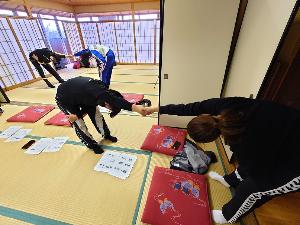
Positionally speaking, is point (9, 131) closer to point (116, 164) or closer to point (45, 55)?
point (116, 164)

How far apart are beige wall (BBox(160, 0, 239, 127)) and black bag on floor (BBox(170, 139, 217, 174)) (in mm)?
770

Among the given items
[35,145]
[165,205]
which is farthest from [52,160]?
[165,205]

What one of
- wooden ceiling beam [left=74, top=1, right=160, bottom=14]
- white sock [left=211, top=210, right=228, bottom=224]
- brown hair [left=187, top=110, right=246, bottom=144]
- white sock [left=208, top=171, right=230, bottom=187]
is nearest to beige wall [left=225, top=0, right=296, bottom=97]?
brown hair [left=187, top=110, right=246, bottom=144]

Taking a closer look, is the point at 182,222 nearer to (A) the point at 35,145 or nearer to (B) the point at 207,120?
(B) the point at 207,120

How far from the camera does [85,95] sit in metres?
1.75

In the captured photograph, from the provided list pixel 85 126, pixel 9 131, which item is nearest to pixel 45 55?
pixel 9 131

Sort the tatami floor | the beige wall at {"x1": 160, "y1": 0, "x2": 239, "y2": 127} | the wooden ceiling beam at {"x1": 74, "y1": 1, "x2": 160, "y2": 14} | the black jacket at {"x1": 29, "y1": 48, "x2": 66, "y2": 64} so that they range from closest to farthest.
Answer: the tatami floor
the beige wall at {"x1": 160, "y1": 0, "x2": 239, "y2": 127}
the black jacket at {"x1": 29, "y1": 48, "x2": 66, "y2": 64}
the wooden ceiling beam at {"x1": 74, "y1": 1, "x2": 160, "y2": 14}

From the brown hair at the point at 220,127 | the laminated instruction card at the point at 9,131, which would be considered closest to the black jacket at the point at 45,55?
the laminated instruction card at the point at 9,131

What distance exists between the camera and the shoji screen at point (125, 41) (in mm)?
7074

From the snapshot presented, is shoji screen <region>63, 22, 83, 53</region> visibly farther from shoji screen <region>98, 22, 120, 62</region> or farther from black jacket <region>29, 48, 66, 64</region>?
black jacket <region>29, 48, 66, 64</region>

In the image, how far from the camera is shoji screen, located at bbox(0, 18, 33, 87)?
4766mm

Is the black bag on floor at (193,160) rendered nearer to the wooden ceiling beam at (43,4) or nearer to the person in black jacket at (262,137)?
the person in black jacket at (262,137)

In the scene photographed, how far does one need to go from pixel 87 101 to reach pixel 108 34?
671 centimetres

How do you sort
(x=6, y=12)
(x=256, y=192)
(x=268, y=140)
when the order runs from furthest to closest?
1. (x=6, y=12)
2. (x=256, y=192)
3. (x=268, y=140)
